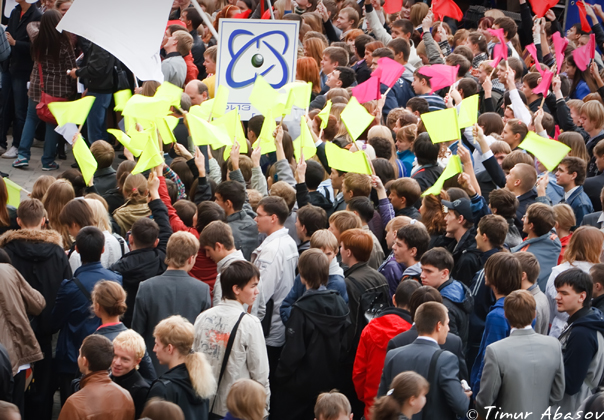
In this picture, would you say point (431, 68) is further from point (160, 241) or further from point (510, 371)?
point (510, 371)

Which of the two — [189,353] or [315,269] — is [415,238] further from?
[189,353]

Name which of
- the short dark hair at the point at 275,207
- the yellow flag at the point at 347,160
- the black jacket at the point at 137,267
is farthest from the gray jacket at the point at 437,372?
the yellow flag at the point at 347,160

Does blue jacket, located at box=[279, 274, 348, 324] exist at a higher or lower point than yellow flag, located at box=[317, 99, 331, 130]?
lower

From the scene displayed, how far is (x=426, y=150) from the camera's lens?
7152 mm

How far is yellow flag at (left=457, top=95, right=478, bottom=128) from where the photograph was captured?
707 cm

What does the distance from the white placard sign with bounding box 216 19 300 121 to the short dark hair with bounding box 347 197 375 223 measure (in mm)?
2656

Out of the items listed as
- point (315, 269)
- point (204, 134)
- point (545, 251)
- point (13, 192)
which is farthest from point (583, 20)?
point (13, 192)

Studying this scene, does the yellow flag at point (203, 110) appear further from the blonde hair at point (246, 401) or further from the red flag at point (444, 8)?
the red flag at point (444, 8)

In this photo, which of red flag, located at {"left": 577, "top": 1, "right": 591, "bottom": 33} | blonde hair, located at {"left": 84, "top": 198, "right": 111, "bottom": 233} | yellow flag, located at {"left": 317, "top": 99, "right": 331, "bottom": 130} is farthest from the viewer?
red flag, located at {"left": 577, "top": 1, "right": 591, "bottom": 33}

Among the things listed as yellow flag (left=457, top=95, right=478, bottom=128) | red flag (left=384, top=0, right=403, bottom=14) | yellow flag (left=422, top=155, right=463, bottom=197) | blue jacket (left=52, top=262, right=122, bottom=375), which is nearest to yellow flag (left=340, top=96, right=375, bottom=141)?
yellow flag (left=457, top=95, right=478, bottom=128)

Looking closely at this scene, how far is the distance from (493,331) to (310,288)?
4.00 feet

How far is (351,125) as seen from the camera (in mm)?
7012

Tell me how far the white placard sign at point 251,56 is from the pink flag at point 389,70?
1193 millimetres

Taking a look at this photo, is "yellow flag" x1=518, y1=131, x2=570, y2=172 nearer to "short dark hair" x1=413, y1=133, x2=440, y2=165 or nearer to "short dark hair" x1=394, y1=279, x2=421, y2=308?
"short dark hair" x1=413, y1=133, x2=440, y2=165
